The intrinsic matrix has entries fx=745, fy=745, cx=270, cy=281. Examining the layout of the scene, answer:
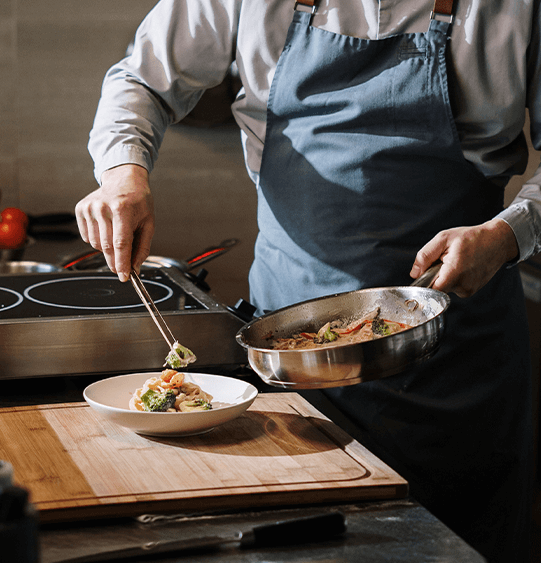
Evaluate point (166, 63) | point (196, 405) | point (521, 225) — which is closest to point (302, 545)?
point (196, 405)

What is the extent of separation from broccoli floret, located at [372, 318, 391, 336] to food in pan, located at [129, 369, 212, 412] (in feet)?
0.77

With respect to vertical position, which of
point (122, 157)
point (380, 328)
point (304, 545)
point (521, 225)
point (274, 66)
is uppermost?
point (274, 66)

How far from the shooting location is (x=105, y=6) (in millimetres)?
2301

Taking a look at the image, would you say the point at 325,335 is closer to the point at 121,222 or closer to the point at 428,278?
the point at 428,278

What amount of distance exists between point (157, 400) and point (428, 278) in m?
0.39

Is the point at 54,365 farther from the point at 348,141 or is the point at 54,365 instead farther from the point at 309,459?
the point at 348,141

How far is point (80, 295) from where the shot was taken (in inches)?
50.7

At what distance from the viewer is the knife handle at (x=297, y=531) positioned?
2.11 ft

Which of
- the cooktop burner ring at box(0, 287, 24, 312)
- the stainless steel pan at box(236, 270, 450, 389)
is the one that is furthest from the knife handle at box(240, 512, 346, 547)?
the cooktop burner ring at box(0, 287, 24, 312)

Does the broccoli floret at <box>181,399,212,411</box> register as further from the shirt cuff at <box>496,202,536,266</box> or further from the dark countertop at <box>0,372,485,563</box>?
the shirt cuff at <box>496,202,536,266</box>

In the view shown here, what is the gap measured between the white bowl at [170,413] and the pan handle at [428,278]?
10.2 inches

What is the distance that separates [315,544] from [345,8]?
882mm

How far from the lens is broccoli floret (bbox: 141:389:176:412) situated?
35.7 inches

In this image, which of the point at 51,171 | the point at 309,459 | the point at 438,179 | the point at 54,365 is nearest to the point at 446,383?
the point at 438,179
